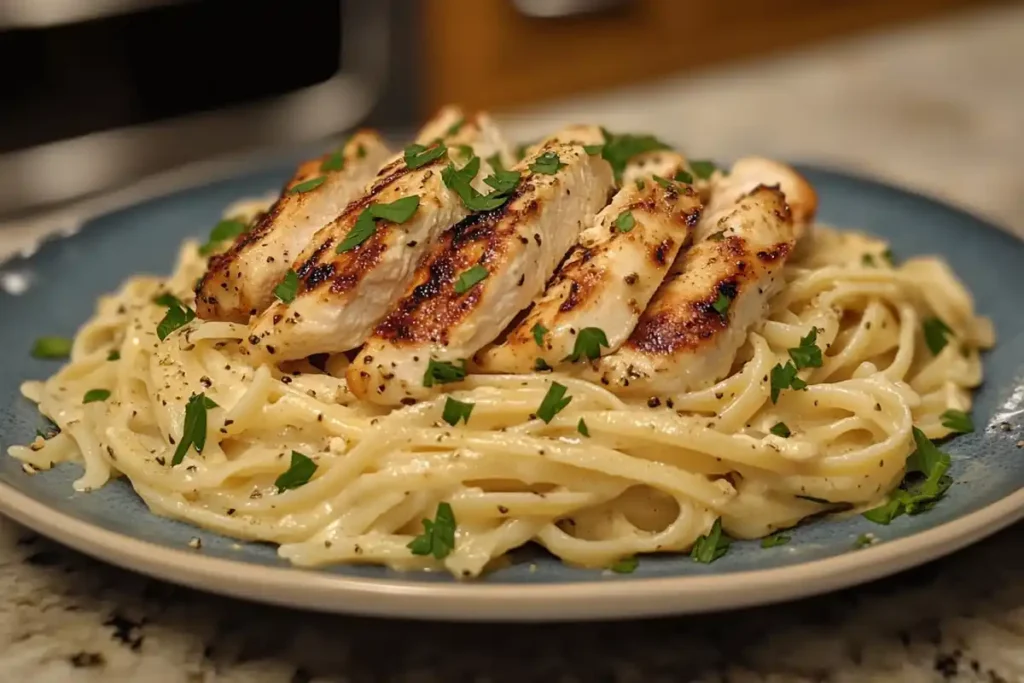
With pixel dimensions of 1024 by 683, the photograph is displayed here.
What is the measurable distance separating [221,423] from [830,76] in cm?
500

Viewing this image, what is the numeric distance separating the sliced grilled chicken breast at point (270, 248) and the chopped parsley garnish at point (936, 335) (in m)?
1.47

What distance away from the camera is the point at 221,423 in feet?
7.34

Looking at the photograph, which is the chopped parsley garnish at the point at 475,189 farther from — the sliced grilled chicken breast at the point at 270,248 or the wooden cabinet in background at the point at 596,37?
the wooden cabinet in background at the point at 596,37

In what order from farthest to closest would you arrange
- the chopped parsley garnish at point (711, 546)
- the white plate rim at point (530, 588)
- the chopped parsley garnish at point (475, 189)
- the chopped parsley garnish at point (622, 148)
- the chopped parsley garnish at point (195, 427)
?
the chopped parsley garnish at point (622, 148) → the chopped parsley garnish at point (475, 189) → the chopped parsley garnish at point (195, 427) → the chopped parsley garnish at point (711, 546) → the white plate rim at point (530, 588)

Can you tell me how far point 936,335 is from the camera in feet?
8.83

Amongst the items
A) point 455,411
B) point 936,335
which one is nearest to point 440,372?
point 455,411

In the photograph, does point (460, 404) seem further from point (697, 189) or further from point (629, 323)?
point (697, 189)

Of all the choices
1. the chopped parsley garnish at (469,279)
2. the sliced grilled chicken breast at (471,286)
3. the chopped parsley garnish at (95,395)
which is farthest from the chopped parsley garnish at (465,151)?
the chopped parsley garnish at (95,395)

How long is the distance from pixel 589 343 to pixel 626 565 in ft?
1.45

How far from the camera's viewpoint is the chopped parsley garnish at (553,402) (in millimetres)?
2104

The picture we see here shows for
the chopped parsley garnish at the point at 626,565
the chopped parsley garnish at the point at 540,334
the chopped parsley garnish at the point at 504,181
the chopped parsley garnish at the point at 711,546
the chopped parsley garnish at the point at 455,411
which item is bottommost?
the chopped parsley garnish at the point at 626,565

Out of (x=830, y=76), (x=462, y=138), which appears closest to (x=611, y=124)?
(x=830, y=76)

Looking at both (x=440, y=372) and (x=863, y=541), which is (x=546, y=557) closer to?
(x=440, y=372)

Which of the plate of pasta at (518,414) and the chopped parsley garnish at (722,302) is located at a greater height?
the chopped parsley garnish at (722,302)
